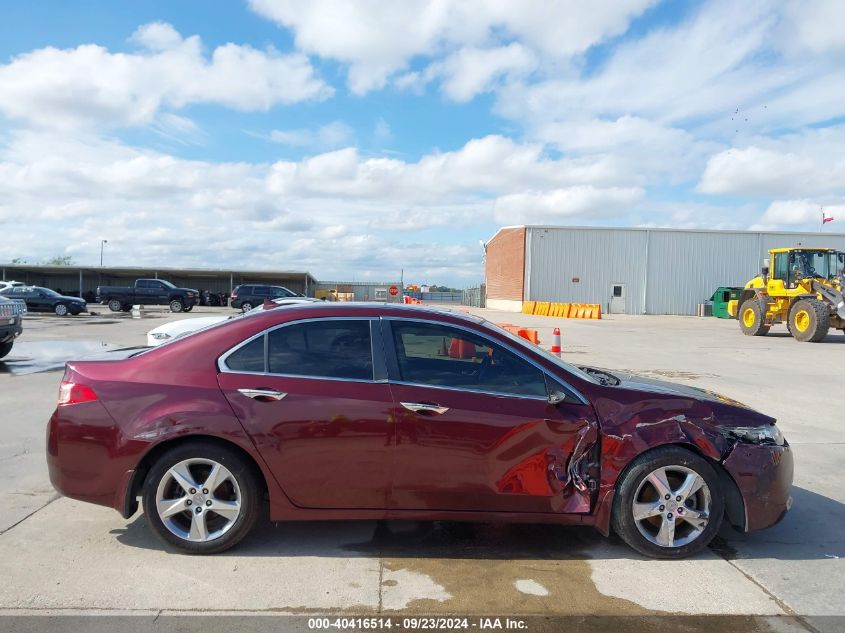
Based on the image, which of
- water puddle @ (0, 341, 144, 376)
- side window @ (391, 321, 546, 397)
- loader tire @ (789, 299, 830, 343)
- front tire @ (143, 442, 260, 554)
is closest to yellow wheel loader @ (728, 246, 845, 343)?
loader tire @ (789, 299, 830, 343)

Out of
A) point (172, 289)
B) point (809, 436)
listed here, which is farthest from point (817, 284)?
point (172, 289)

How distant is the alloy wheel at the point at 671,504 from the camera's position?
155 inches

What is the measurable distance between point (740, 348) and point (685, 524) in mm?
16413

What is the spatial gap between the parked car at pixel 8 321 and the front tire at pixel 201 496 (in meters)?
10.2

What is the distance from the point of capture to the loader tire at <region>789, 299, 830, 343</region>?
20.0 m

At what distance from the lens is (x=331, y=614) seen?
3.30 metres

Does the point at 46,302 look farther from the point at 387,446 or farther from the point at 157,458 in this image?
the point at 387,446

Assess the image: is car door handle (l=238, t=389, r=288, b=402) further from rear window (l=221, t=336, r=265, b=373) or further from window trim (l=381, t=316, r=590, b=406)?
window trim (l=381, t=316, r=590, b=406)

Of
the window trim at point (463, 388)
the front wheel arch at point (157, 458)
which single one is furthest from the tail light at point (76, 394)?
the window trim at point (463, 388)

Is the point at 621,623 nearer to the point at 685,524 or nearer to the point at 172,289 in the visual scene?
the point at 685,524

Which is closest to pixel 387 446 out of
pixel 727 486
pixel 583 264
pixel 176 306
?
pixel 727 486

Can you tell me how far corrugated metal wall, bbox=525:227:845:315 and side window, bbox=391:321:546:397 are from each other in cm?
4095

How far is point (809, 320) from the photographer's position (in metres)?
20.5

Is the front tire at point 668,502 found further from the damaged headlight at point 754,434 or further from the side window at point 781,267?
the side window at point 781,267
